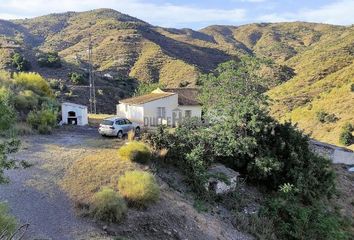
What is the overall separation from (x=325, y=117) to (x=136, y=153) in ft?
127

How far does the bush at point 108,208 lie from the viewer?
565 inches

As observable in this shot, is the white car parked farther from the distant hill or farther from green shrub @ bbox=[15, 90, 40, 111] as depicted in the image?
the distant hill

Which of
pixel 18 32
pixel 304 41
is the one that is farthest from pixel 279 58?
pixel 18 32

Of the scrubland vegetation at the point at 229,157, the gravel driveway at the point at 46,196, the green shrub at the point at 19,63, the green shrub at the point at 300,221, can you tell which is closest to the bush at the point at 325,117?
the scrubland vegetation at the point at 229,157

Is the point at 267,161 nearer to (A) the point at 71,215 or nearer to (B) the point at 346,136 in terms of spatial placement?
(A) the point at 71,215

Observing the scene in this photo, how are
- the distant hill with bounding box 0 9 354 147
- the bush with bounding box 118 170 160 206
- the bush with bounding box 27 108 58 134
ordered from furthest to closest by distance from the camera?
1. the distant hill with bounding box 0 9 354 147
2. the bush with bounding box 27 108 58 134
3. the bush with bounding box 118 170 160 206

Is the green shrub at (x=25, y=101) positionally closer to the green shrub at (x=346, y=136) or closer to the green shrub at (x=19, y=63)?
the green shrub at (x=19, y=63)

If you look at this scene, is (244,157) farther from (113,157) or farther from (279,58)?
(279,58)

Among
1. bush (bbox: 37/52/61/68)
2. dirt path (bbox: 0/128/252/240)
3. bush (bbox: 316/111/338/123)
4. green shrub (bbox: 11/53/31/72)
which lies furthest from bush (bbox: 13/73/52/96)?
bush (bbox: 316/111/338/123)

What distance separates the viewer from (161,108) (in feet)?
107

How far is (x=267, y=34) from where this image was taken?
519ft

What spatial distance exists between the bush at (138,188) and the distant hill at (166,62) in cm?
2420

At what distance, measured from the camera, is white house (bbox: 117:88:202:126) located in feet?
105

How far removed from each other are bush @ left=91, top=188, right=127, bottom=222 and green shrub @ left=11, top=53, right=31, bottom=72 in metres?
49.7
